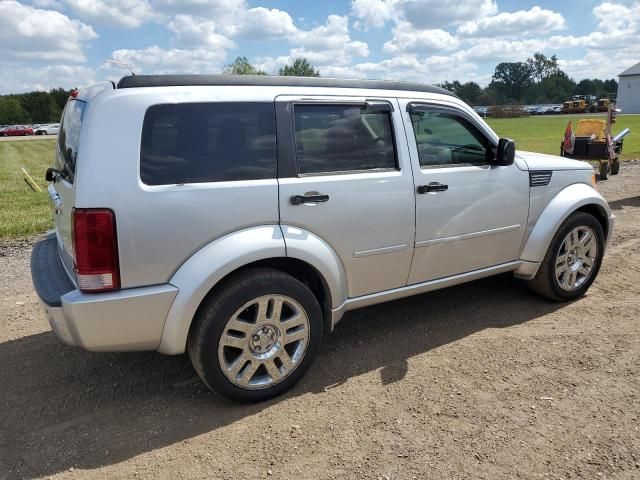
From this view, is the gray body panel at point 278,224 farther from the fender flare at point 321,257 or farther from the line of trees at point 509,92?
the line of trees at point 509,92

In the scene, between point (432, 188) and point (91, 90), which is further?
point (432, 188)

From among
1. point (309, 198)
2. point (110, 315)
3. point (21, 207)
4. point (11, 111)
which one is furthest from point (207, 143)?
point (11, 111)

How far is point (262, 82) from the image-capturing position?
3.24 m

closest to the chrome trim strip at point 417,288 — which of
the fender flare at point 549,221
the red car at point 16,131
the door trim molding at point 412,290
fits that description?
the door trim molding at point 412,290

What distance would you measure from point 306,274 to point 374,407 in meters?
0.94

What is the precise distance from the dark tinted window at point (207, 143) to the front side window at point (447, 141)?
1.18m

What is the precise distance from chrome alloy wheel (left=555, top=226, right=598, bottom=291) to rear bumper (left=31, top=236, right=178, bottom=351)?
3.39 meters

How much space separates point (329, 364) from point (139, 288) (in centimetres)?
153

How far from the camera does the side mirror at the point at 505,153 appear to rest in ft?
13.3

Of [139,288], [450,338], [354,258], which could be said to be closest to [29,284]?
[139,288]

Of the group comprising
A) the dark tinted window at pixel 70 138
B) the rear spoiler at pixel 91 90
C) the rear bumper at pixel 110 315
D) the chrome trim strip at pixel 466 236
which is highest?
the rear spoiler at pixel 91 90

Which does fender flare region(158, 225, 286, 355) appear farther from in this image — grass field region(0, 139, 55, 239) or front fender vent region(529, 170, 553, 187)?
grass field region(0, 139, 55, 239)

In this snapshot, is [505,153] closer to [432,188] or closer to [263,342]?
[432,188]

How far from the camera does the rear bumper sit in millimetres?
2768
